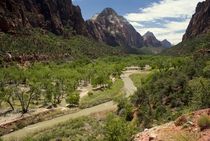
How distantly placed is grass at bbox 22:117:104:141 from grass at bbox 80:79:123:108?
19257 millimetres

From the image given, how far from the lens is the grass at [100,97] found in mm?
76500

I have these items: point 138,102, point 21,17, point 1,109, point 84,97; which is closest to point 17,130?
point 1,109

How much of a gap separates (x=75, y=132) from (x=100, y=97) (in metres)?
36.9

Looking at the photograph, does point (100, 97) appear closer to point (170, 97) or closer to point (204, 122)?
point (170, 97)

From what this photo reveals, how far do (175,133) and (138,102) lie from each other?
117ft

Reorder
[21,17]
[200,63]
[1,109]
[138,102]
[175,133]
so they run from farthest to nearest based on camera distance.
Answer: [21,17], [1,109], [200,63], [138,102], [175,133]

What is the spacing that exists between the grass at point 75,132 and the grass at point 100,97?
19.3 meters

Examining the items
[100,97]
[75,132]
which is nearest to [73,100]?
[100,97]

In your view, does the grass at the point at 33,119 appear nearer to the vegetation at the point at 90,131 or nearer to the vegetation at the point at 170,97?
the vegetation at the point at 90,131

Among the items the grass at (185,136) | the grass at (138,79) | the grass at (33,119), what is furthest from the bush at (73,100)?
the grass at (185,136)

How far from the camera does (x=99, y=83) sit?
4092 inches

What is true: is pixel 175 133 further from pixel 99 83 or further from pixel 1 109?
pixel 99 83

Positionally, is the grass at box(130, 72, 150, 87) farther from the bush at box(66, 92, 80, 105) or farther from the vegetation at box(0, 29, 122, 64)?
the vegetation at box(0, 29, 122, 64)

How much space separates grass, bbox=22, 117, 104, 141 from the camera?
42.6 metres
